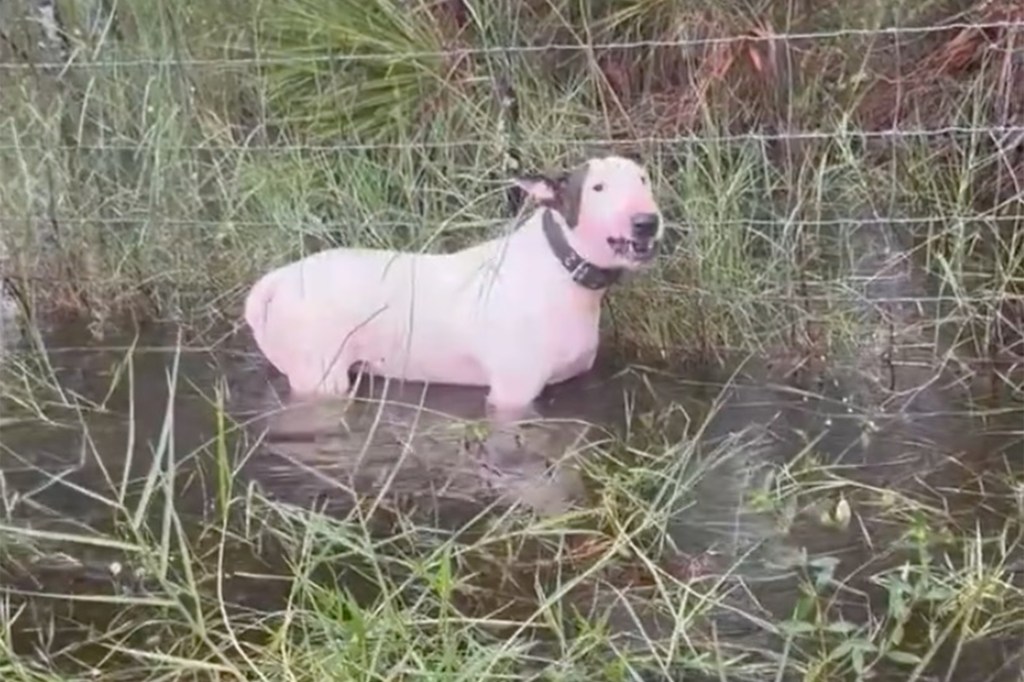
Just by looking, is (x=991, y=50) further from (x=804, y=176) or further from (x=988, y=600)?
(x=988, y=600)

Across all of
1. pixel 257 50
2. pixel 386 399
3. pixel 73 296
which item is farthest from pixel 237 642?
pixel 257 50

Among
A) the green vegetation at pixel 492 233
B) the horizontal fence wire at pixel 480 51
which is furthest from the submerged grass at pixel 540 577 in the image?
the horizontal fence wire at pixel 480 51

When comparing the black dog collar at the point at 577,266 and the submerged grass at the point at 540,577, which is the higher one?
the black dog collar at the point at 577,266

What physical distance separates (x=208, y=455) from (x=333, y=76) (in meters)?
1.12

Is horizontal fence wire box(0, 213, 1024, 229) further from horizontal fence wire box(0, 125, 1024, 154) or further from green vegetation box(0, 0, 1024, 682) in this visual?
horizontal fence wire box(0, 125, 1024, 154)

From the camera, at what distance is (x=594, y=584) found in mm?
1451

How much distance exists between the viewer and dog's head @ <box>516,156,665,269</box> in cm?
202

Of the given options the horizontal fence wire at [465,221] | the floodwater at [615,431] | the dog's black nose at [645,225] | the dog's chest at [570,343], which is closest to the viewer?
the floodwater at [615,431]

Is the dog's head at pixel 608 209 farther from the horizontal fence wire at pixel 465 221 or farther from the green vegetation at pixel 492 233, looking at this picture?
the horizontal fence wire at pixel 465 221

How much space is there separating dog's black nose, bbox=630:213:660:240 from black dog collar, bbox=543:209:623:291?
0.09 metres

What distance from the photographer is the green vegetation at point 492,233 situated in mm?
1356

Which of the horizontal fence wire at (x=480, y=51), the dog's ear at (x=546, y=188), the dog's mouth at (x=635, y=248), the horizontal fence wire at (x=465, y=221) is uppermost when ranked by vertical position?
the horizontal fence wire at (x=480, y=51)

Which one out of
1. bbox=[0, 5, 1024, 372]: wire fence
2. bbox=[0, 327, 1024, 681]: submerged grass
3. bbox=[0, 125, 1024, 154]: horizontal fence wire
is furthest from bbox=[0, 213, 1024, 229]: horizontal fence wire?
bbox=[0, 327, 1024, 681]: submerged grass

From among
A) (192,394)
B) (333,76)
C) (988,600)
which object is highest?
(333,76)
